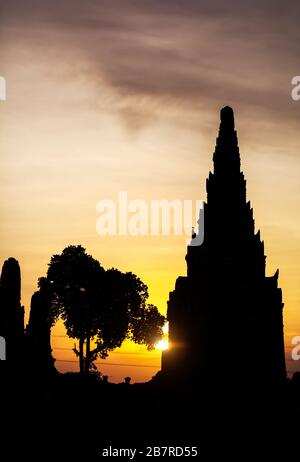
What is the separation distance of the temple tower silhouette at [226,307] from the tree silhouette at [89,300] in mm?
12606

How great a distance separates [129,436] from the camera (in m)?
31.2

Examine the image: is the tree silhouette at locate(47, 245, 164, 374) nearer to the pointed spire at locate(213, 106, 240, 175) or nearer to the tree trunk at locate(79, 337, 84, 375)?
the tree trunk at locate(79, 337, 84, 375)

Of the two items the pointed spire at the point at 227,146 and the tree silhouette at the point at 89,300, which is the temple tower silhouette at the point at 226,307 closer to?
the pointed spire at the point at 227,146

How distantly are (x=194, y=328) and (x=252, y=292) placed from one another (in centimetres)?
501

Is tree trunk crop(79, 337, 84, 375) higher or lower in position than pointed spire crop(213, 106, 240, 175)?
lower

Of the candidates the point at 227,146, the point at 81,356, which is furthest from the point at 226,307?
the point at 81,356

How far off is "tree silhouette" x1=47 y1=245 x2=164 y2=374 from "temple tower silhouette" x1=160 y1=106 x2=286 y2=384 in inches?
496

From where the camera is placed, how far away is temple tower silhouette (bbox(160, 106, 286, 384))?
46344mm

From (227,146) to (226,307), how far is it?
14.1 metres

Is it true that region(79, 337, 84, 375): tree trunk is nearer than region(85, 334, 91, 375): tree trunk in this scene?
Yes

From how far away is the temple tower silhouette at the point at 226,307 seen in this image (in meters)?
46.3

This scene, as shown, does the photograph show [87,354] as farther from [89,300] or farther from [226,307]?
[226,307]

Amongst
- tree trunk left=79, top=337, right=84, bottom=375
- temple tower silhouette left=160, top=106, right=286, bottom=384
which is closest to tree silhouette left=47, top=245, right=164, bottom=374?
tree trunk left=79, top=337, right=84, bottom=375

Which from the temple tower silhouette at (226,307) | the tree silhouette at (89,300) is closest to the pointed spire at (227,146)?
the temple tower silhouette at (226,307)
